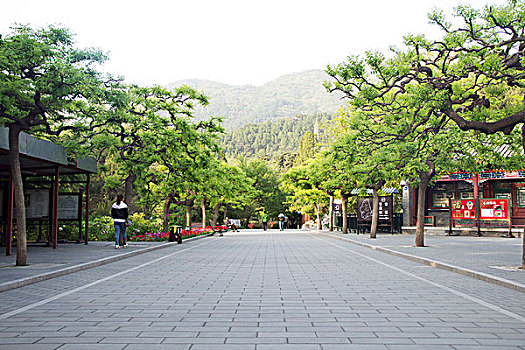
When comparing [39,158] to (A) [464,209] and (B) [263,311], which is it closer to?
(B) [263,311]

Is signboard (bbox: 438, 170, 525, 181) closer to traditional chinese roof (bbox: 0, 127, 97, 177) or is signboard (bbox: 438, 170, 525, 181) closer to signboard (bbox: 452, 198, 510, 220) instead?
signboard (bbox: 452, 198, 510, 220)

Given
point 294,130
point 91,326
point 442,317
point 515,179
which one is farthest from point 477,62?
point 294,130

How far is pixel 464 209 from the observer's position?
36406mm

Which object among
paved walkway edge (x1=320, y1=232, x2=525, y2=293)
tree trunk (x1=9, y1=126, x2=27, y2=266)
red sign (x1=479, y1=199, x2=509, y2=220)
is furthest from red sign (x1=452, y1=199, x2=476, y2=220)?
tree trunk (x1=9, y1=126, x2=27, y2=266)

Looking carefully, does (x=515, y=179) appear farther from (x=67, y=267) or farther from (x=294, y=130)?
(x=294, y=130)

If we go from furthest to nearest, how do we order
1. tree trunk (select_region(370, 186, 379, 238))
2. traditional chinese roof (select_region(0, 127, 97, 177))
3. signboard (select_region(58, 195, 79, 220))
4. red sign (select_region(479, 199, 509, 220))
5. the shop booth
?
red sign (select_region(479, 199, 509, 220)) → tree trunk (select_region(370, 186, 379, 238)) → signboard (select_region(58, 195, 79, 220)) → the shop booth → traditional chinese roof (select_region(0, 127, 97, 177))

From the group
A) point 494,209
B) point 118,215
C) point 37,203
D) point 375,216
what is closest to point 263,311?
point 118,215

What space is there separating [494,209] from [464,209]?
101 inches

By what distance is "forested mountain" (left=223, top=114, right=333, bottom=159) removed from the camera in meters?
175

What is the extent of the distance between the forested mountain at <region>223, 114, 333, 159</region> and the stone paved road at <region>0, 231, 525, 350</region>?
156960 millimetres

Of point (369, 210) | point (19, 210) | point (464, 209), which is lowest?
point (369, 210)

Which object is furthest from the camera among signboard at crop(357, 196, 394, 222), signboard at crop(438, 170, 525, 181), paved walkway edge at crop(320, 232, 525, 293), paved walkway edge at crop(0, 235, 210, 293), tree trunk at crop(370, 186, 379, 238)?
signboard at crop(357, 196, 394, 222)

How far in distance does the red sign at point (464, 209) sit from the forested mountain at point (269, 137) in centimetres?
13224

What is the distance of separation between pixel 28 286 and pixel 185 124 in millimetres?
12207
